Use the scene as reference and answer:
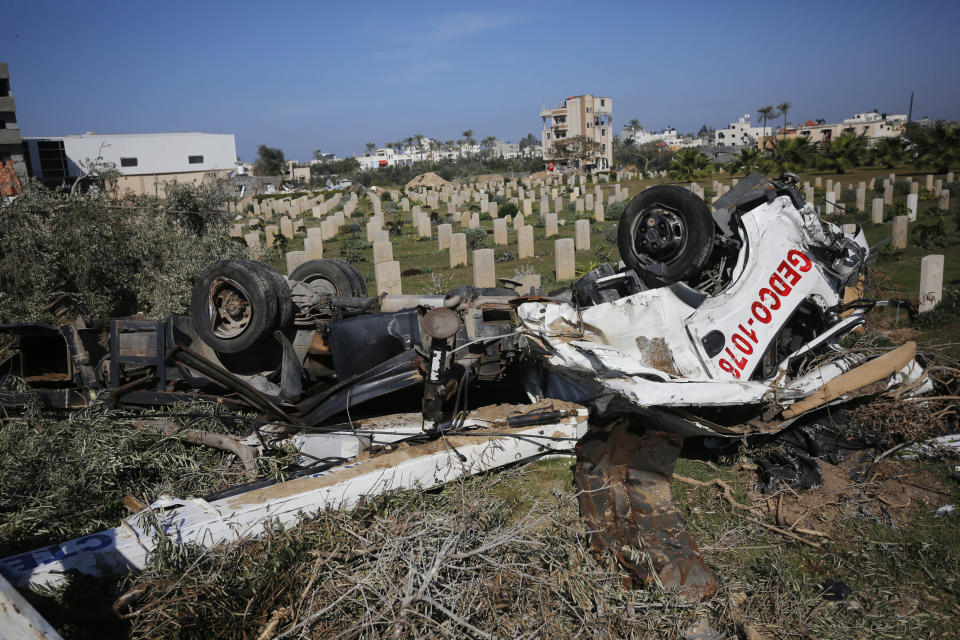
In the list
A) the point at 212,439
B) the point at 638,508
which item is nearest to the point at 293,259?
the point at 212,439

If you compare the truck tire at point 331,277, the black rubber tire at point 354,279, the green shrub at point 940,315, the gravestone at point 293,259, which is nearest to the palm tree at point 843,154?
the green shrub at point 940,315

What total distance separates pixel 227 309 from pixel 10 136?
43.2 meters

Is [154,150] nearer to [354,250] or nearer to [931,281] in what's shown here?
[354,250]

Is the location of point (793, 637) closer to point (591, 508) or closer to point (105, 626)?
point (591, 508)

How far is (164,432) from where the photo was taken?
478 centimetres

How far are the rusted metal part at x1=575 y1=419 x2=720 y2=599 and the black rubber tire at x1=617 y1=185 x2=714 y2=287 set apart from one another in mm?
1727

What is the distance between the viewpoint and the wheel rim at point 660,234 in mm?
5492

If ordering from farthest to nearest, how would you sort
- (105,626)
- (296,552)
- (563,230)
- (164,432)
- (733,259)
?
(563,230) → (733,259) → (164,432) → (296,552) → (105,626)

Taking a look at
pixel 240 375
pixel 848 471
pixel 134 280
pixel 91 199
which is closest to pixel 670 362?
pixel 848 471

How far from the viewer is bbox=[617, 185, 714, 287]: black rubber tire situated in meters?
5.28

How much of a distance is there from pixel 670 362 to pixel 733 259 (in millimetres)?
1211

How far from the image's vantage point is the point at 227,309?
5164mm

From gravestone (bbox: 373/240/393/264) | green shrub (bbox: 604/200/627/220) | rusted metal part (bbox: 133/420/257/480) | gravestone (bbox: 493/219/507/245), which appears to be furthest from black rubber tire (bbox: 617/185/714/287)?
green shrub (bbox: 604/200/627/220)

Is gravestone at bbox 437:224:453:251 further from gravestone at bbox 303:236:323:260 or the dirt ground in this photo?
the dirt ground
